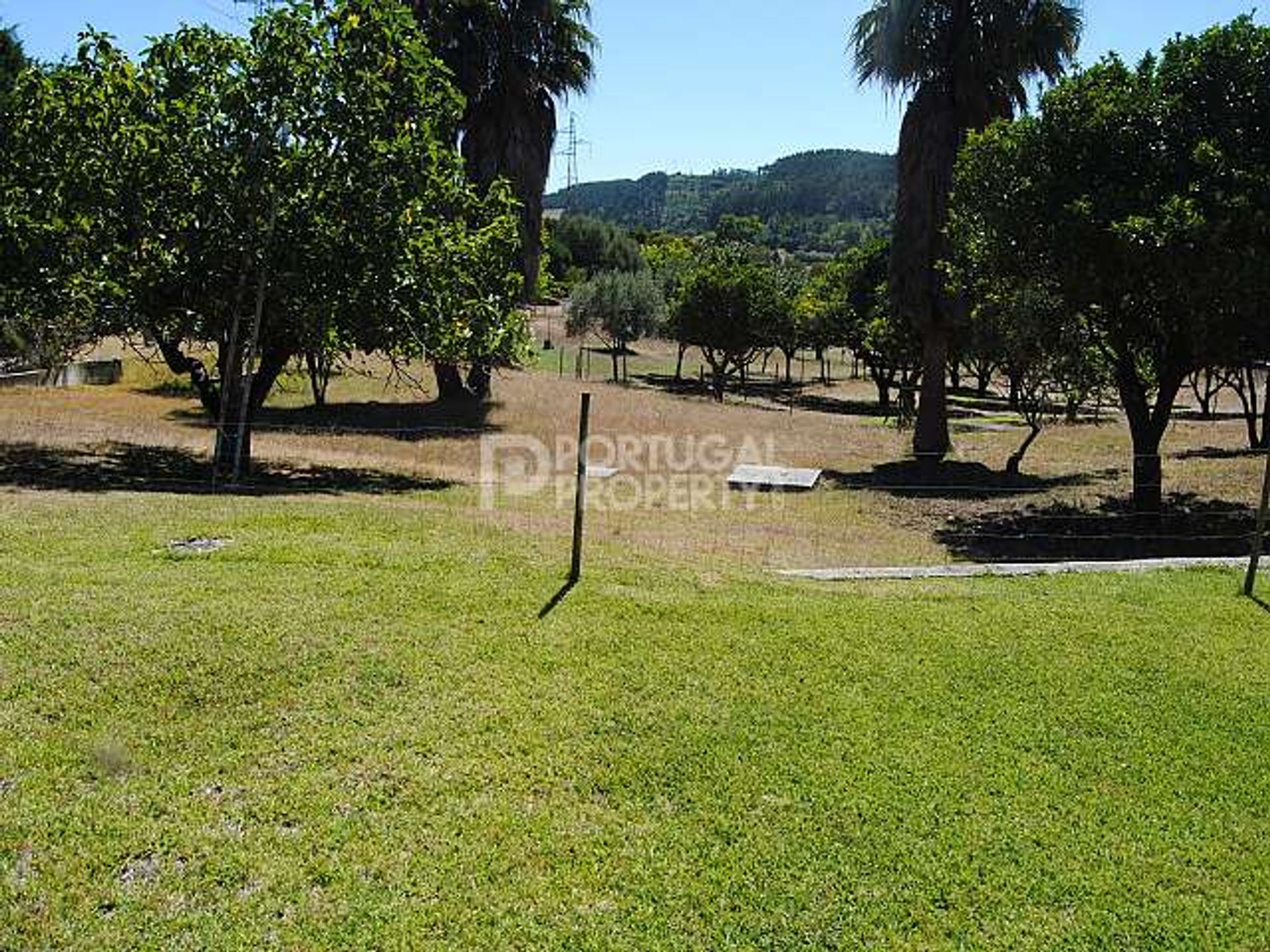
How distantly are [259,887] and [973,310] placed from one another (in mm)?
14742

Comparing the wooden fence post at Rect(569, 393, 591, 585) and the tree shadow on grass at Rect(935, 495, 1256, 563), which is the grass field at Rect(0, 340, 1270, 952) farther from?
the tree shadow on grass at Rect(935, 495, 1256, 563)

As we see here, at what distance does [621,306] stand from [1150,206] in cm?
A: 3806

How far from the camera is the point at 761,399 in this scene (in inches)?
1531

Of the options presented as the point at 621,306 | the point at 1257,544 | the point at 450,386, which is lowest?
the point at 1257,544

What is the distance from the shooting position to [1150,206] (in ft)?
37.4

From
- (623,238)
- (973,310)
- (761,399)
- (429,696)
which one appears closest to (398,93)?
(973,310)

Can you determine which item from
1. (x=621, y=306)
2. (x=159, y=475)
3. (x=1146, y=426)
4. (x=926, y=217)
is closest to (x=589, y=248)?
(x=621, y=306)

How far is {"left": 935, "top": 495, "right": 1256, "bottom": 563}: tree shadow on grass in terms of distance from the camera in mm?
10859

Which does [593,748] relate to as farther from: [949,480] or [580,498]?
[949,480]

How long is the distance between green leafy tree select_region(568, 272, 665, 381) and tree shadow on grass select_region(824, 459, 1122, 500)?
3076 centimetres

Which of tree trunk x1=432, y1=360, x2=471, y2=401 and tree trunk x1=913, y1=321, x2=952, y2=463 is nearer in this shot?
tree trunk x1=913, y1=321, x2=952, y2=463

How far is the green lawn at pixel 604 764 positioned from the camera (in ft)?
12.1

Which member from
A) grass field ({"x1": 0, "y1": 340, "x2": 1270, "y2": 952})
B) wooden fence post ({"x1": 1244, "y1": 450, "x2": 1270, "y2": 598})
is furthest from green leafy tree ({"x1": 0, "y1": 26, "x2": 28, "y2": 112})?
wooden fence post ({"x1": 1244, "y1": 450, "x2": 1270, "y2": 598})

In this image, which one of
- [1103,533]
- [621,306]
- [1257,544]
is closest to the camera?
[1257,544]
